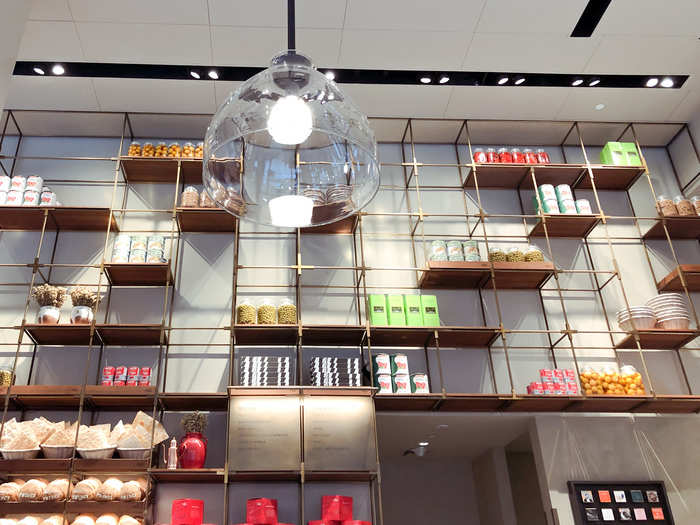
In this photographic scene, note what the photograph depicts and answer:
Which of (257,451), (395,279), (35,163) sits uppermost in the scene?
(35,163)

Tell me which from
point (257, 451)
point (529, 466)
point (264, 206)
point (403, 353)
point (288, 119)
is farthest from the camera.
A: point (529, 466)

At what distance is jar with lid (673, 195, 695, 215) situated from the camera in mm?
5676

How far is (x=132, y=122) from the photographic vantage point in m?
5.77

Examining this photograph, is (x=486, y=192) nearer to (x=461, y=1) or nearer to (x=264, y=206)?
(x=461, y=1)

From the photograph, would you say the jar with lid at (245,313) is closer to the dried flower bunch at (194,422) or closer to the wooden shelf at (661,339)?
the dried flower bunch at (194,422)

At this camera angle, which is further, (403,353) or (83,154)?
(83,154)

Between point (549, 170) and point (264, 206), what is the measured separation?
4684mm

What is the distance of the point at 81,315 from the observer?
4652 mm

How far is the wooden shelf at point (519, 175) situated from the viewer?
5.68 meters

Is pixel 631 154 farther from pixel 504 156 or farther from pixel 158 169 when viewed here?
pixel 158 169

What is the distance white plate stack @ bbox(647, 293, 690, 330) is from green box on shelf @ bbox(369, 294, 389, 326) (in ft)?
7.45

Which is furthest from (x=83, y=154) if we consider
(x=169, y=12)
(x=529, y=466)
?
(x=529, y=466)

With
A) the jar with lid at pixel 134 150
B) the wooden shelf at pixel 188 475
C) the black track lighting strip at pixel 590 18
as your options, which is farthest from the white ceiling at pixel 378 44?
the wooden shelf at pixel 188 475

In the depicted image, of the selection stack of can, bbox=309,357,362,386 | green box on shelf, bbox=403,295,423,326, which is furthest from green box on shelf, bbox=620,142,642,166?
stack of can, bbox=309,357,362,386
